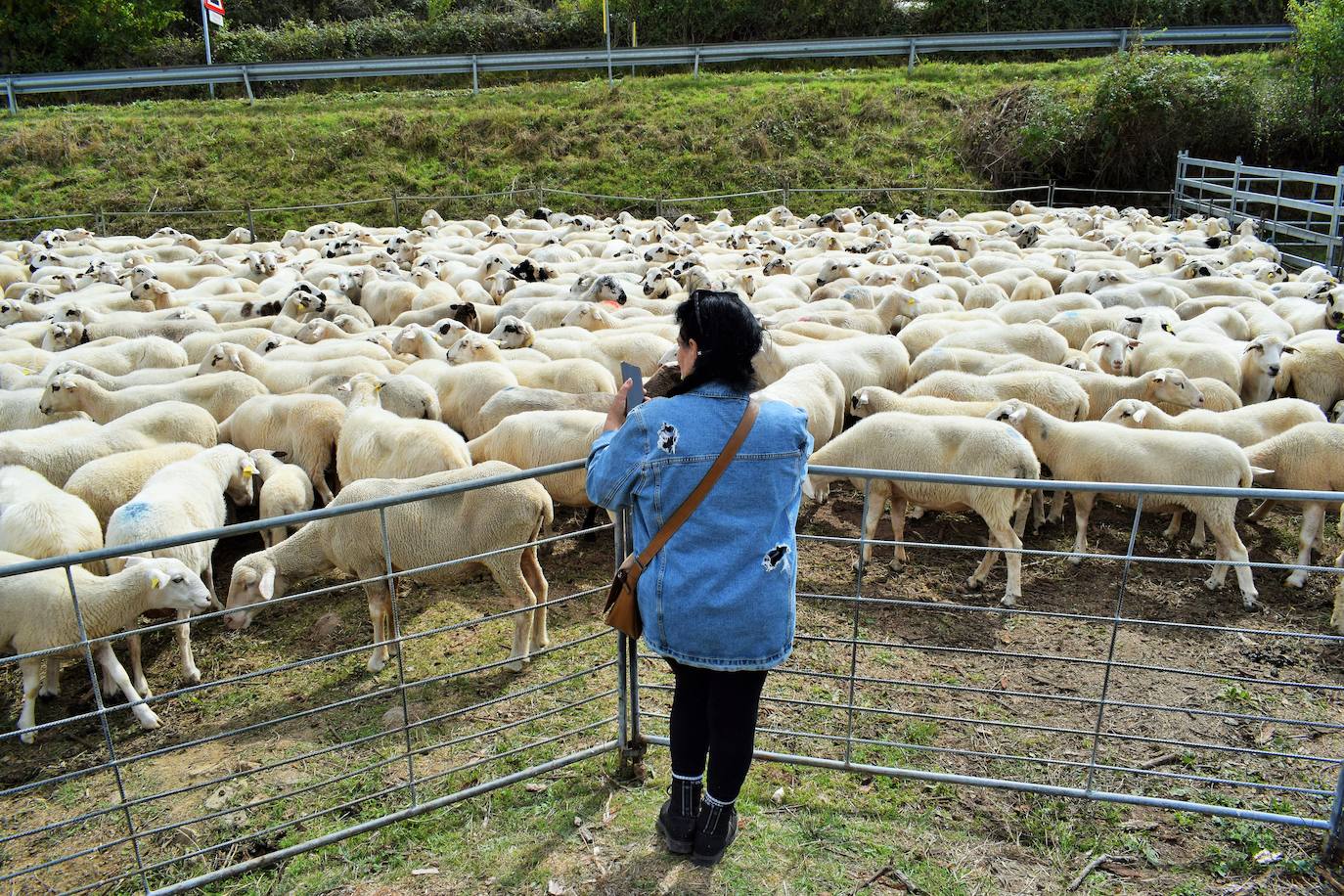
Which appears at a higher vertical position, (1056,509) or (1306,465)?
(1306,465)

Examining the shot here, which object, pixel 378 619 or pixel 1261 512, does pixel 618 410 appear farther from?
pixel 1261 512

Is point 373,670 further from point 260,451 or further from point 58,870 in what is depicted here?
point 260,451

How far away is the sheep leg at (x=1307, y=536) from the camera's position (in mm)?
7125

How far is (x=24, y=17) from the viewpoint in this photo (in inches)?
1511

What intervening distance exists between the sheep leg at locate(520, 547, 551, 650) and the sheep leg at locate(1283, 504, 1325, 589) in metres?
5.70

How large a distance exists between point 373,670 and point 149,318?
8666 mm

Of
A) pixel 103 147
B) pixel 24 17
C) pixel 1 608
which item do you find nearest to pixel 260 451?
pixel 1 608

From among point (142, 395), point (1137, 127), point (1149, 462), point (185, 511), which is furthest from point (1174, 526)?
point (1137, 127)

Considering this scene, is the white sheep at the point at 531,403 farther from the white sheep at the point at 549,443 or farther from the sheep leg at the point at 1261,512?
the sheep leg at the point at 1261,512

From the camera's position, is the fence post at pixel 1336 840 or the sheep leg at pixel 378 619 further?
the sheep leg at pixel 378 619

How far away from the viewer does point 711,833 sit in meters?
3.96

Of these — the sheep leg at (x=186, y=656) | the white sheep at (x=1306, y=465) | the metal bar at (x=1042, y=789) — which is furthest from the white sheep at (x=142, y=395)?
the white sheep at (x=1306, y=465)

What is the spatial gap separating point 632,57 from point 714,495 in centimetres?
3134

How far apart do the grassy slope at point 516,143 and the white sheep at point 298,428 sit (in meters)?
17.7
